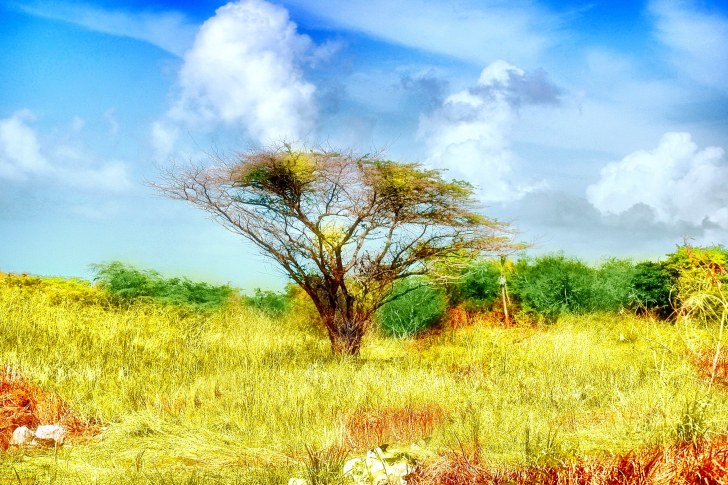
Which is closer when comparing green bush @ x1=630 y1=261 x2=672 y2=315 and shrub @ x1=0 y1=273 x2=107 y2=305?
shrub @ x1=0 y1=273 x2=107 y2=305

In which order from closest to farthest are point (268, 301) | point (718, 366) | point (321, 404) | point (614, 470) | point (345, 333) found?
point (614, 470), point (321, 404), point (718, 366), point (345, 333), point (268, 301)

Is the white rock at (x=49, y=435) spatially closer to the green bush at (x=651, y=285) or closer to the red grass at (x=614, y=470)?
the red grass at (x=614, y=470)

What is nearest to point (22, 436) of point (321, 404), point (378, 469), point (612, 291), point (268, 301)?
point (321, 404)

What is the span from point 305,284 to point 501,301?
622 centimetres

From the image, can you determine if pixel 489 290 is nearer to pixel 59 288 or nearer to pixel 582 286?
pixel 582 286

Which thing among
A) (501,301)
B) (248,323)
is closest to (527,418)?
(248,323)

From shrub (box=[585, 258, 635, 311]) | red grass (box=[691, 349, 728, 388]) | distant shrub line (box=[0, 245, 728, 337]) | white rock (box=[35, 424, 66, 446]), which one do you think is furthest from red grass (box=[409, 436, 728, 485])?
shrub (box=[585, 258, 635, 311])

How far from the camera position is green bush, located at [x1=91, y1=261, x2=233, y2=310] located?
13.3 meters

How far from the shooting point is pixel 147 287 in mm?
13422

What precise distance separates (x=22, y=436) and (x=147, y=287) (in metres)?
8.45

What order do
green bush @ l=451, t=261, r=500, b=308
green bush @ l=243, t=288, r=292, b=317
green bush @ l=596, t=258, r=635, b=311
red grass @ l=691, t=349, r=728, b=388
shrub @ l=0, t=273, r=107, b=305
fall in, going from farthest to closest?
green bush @ l=243, t=288, r=292, b=317 < green bush @ l=451, t=261, r=500, b=308 < green bush @ l=596, t=258, r=635, b=311 < shrub @ l=0, t=273, r=107, b=305 < red grass @ l=691, t=349, r=728, b=388

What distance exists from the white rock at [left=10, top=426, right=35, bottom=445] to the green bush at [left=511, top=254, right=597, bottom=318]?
Answer: 1040 cm

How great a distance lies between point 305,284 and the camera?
9.69m

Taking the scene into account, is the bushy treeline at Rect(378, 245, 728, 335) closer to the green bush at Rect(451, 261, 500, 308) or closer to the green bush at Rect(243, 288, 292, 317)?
the green bush at Rect(451, 261, 500, 308)
